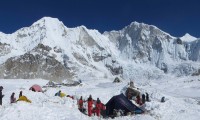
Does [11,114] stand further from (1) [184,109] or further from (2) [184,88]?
(2) [184,88]

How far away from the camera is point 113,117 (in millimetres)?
30062

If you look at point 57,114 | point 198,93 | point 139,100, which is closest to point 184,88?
point 198,93

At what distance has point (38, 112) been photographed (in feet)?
86.1

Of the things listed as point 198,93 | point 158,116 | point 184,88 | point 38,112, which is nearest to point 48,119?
point 38,112

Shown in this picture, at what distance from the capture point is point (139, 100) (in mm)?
38562

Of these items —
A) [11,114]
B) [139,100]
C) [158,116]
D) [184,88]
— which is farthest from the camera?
[184,88]

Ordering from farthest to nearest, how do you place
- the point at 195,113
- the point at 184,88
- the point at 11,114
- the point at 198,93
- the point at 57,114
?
the point at 184,88
the point at 198,93
the point at 195,113
the point at 57,114
the point at 11,114

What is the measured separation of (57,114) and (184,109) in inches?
455

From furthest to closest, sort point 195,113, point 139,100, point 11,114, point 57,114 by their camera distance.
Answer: point 139,100
point 195,113
point 57,114
point 11,114

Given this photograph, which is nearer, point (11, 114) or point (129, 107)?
point (11, 114)

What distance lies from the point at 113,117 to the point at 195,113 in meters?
6.72

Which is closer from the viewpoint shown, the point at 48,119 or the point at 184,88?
the point at 48,119

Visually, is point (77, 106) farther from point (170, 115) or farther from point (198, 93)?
point (198, 93)

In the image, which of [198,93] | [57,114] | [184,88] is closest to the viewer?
[57,114]
